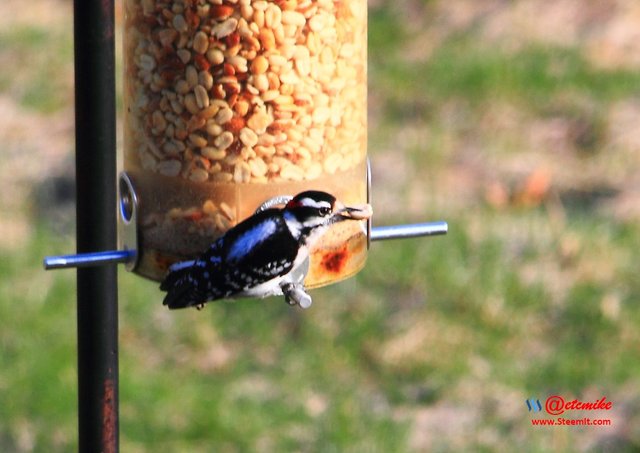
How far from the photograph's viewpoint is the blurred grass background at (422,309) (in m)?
4.49

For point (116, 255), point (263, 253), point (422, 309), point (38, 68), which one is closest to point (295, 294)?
point (263, 253)

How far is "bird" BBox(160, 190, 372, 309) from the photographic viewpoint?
2.46m

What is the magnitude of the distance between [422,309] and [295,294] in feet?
8.45

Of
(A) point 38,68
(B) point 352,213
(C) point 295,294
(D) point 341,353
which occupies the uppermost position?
(A) point 38,68

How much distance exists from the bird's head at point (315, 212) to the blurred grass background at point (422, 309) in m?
1.94

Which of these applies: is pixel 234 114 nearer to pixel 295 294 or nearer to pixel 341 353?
pixel 295 294

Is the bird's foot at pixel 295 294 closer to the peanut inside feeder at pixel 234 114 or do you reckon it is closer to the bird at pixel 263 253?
the bird at pixel 263 253

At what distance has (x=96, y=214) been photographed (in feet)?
7.93

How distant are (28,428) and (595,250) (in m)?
2.39

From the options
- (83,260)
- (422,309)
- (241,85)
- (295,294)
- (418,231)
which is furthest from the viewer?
(422,309)

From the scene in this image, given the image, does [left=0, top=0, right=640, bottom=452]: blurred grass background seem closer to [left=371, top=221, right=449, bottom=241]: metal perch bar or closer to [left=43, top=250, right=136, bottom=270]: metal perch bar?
[left=371, top=221, right=449, bottom=241]: metal perch bar

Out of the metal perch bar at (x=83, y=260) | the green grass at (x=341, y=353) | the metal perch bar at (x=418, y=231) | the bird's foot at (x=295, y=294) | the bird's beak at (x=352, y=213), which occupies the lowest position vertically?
the green grass at (x=341, y=353)

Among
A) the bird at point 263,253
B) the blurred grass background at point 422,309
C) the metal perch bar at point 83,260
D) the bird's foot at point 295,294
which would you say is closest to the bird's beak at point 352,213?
the bird at point 263,253

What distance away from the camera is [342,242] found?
278 cm
